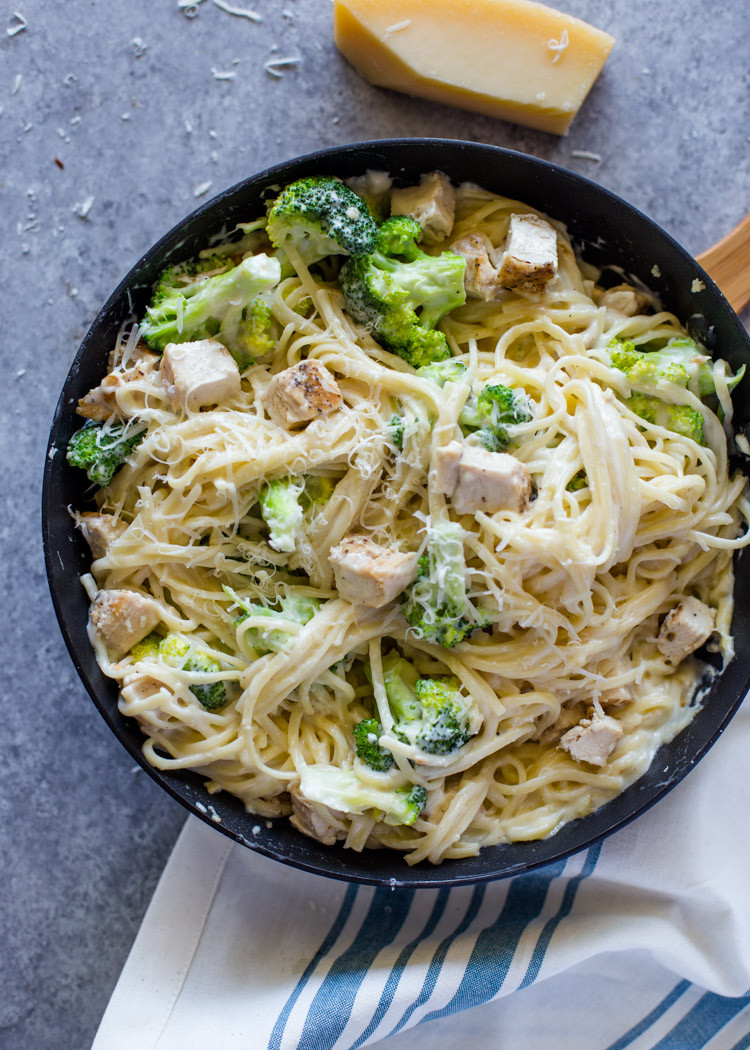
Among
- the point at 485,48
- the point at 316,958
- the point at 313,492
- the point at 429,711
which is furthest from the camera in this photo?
the point at 316,958

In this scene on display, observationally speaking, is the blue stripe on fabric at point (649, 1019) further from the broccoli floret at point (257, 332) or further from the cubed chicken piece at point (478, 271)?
the broccoli floret at point (257, 332)

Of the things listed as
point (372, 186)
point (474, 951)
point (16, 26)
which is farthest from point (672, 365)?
point (16, 26)

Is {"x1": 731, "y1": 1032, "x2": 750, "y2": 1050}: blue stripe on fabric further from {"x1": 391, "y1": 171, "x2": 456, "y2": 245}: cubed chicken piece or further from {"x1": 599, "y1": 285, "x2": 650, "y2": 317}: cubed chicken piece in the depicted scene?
{"x1": 391, "y1": 171, "x2": 456, "y2": 245}: cubed chicken piece

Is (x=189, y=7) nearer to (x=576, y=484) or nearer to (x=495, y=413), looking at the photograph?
(x=495, y=413)

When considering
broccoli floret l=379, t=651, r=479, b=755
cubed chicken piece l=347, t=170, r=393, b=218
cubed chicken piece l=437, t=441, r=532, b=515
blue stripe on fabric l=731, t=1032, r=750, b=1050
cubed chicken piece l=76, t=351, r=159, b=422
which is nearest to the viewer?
cubed chicken piece l=437, t=441, r=532, b=515

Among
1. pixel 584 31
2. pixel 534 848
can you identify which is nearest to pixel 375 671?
pixel 534 848

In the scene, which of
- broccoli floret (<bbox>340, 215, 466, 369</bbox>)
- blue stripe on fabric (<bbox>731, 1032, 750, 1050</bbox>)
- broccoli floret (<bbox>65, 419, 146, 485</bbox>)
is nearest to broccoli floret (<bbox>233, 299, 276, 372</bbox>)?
broccoli floret (<bbox>340, 215, 466, 369</bbox>)

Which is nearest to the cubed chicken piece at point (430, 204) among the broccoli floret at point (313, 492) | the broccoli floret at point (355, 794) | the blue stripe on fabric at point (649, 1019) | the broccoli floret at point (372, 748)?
the broccoli floret at point (313, 492)
